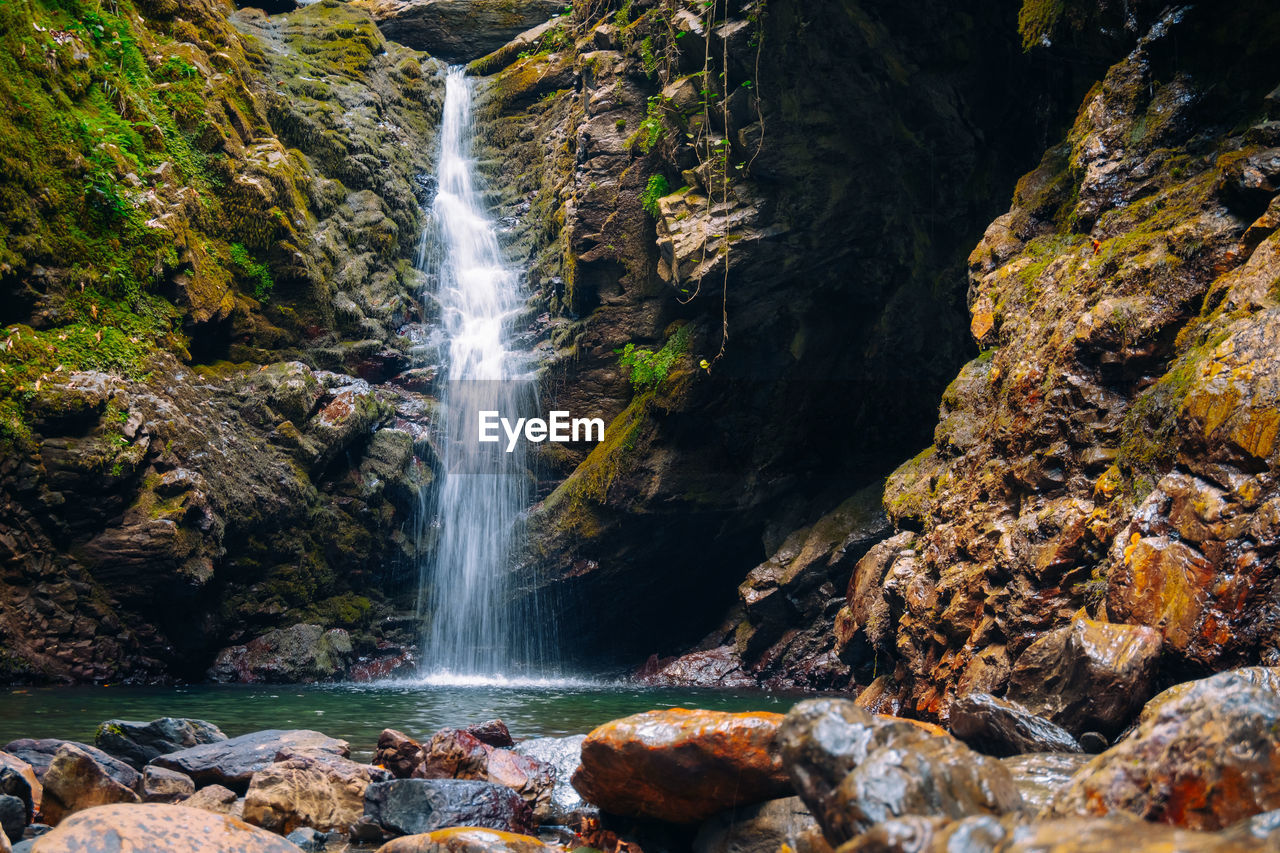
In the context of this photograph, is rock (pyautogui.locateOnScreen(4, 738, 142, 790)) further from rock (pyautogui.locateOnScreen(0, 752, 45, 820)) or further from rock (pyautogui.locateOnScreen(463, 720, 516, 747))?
rock (pyautogui.locateOnScreen(463, 720, 516, 747))

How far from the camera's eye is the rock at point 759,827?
3590 millimetres

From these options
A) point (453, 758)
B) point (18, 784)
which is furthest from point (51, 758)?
point (453, 758)

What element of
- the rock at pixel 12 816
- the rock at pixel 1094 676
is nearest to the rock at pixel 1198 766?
the rock at pixel 1094 676

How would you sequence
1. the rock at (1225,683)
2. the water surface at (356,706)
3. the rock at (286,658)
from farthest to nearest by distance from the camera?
the rock at (286,658), the water surface at (356,706), the rock at (1225,683)

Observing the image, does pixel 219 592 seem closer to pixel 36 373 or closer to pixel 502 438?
pixel 36 373

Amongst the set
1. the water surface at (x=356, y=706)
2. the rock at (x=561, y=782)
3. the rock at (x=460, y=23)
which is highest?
the rock at (x=460, y=23)

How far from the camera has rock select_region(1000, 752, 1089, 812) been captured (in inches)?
118

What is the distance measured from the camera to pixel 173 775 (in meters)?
5.00

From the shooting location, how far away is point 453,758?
5355 mm

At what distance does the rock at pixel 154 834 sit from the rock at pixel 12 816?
45.0 inches

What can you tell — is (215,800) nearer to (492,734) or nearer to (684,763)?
(492,734)

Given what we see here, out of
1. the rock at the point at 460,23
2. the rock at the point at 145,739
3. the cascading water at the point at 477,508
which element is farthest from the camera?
the rock at the point at 460,23

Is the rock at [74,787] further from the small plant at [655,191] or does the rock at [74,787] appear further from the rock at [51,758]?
the small plant at [655,191]

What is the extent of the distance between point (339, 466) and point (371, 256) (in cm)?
520
